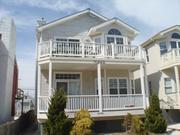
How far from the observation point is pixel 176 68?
19391 mm

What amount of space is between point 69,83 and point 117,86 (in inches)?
162

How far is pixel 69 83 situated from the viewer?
1828 centimetres

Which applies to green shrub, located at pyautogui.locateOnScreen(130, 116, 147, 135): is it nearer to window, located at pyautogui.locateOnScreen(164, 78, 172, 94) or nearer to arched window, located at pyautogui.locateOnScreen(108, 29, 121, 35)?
window, located at pyautogui.locateOnScreen(164, 78, 172, 94)

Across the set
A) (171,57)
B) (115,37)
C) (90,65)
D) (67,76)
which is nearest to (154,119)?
(90,65)

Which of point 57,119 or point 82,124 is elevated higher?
point 57,119

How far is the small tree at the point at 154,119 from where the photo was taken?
48.9ft

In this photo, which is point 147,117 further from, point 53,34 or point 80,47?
point 53,34

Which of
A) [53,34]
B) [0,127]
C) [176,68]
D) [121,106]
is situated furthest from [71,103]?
[176,68]

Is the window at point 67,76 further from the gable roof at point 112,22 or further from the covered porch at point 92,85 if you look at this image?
the gable roof at point 112,22

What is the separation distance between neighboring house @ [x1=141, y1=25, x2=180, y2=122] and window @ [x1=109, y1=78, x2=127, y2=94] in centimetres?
400

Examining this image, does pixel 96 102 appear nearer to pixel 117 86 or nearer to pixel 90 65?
pixel 90 65

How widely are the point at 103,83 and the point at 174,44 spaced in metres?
8.53

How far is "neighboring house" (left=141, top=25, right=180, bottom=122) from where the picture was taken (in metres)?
19.8

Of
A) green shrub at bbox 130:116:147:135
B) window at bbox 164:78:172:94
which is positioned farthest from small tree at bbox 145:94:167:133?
window at bbox 164:78:172:94
